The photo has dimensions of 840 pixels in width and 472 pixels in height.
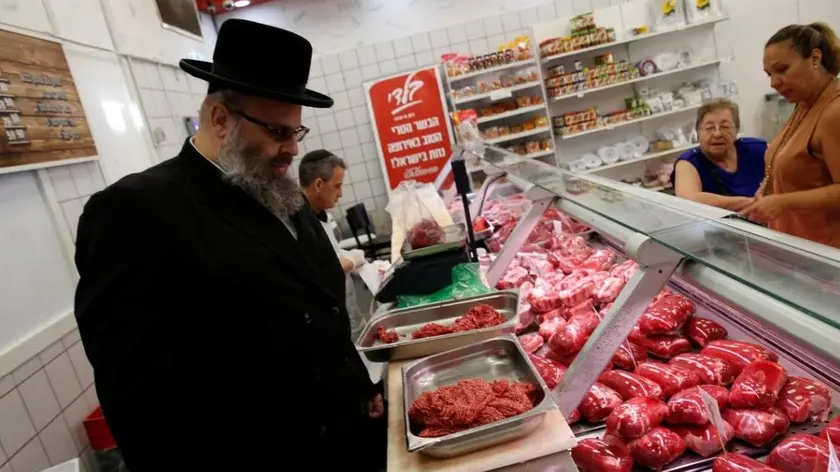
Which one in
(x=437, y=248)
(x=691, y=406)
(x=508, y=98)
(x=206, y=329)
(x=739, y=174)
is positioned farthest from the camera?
(x=508, y=98)

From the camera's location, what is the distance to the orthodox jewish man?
1.18 meters

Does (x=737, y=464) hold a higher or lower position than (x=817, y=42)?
lower

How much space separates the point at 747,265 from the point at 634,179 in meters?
6.19

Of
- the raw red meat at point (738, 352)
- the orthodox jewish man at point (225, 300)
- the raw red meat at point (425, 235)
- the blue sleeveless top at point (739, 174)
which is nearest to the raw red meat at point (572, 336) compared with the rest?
the raw red meat at point (738, 352)

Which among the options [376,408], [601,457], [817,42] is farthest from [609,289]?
[817,42]

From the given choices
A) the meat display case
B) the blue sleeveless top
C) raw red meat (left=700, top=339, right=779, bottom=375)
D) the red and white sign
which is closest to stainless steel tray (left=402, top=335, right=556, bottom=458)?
the meat display case

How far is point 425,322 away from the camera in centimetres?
226

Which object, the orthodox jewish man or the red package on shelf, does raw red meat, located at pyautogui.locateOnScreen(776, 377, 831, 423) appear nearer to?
the red package on shelf

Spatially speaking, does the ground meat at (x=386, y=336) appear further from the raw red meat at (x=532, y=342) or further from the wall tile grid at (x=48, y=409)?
the wall tile grid at (x=48, y=409)

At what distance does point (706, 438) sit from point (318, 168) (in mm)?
2434

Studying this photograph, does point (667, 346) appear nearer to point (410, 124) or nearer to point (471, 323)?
point (471, 323)

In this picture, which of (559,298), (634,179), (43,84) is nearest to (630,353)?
(559,298)

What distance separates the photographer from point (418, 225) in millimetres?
3045

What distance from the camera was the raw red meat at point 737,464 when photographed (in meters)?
1.19
